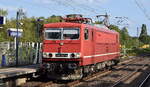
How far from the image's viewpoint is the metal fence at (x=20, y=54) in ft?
68.7

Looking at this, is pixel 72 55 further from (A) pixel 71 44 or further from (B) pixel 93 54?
(B) pixel 93 54

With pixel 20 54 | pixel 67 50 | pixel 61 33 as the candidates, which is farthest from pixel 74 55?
pixel 20 54

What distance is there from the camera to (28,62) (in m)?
23.5

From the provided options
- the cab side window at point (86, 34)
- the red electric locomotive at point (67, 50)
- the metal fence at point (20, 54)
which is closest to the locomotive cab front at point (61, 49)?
the red electric locomotive at point (67, 50)

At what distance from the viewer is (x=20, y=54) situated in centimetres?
2264

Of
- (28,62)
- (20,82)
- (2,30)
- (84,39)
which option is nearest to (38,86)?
(20,82)

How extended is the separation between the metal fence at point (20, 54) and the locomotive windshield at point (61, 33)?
4654 mm

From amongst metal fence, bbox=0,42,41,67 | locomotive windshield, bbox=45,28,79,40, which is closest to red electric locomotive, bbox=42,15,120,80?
locomotive windshield, bbox=45,28,79,40

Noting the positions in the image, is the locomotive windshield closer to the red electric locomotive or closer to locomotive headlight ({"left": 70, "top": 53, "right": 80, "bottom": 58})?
the red electric locomotive

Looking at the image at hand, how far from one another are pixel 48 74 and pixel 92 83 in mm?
2613

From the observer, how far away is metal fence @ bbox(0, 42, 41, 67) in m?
21.0

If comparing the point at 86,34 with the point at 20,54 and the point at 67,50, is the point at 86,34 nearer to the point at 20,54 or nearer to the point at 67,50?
the point at 67,50

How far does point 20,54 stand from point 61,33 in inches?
255

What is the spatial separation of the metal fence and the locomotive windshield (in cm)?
465
